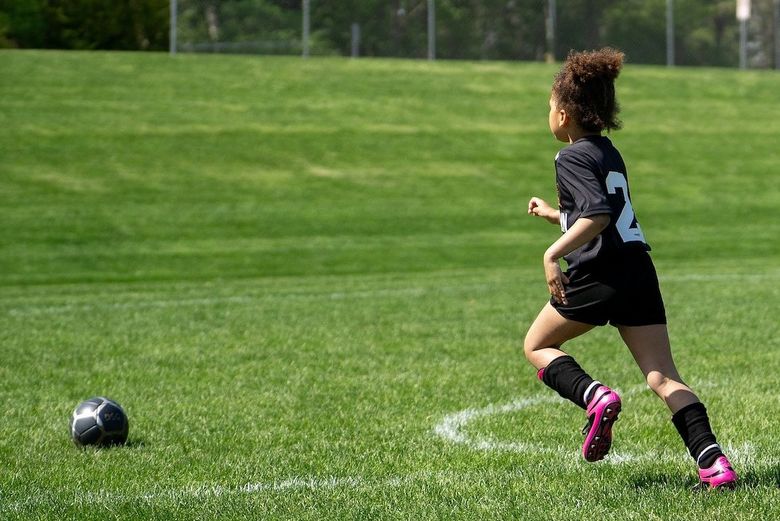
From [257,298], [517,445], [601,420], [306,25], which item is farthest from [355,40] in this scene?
[601,420]

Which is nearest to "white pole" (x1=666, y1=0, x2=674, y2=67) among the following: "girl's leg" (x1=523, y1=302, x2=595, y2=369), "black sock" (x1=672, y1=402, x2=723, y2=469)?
"girl's leg" (x1=523, y1=302, x2=595, y2=369)

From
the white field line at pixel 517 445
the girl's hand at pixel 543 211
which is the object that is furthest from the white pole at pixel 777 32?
the girl's hand at pixel 543 211

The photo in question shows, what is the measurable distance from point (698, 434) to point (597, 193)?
3.69 ft

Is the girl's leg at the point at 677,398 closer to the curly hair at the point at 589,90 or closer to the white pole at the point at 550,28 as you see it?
the curly hair at the point at 589,90

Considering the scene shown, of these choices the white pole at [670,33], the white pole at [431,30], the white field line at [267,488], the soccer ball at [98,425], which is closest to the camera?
the white field line at [267,488]

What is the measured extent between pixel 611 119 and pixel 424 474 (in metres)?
1.89

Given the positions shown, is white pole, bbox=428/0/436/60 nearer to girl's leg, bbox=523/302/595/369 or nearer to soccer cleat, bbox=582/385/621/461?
girl's leg, bbox=523/302/595/369

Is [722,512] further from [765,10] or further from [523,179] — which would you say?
[765,10]

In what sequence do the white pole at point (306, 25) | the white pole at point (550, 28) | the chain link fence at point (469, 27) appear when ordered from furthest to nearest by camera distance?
the white pole at point (550, 28) < the chain link fence at point (469, 27) < the white pole at point (306, 25)

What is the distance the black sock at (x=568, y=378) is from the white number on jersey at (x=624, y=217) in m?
Result: 0.62

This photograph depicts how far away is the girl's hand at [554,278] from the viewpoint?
15.8 ft

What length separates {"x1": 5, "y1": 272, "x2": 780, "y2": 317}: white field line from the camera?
44.4 feet

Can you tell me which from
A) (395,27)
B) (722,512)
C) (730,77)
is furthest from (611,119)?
(730,77)

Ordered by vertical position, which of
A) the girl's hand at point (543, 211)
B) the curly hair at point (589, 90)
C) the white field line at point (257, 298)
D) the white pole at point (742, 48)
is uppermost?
the white pole at point (742, 48)
